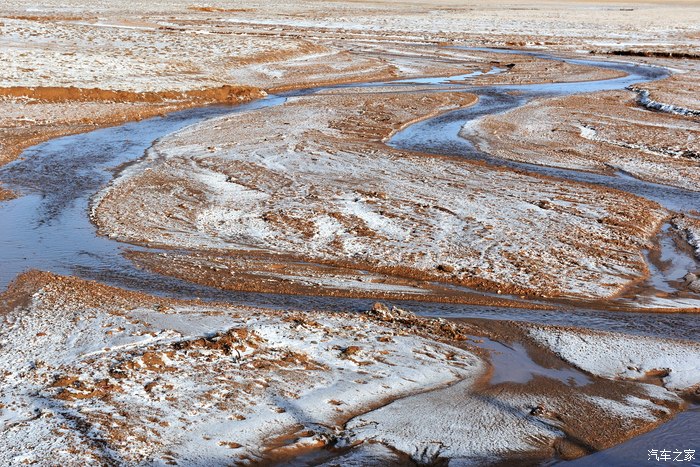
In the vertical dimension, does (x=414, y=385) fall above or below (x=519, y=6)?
below

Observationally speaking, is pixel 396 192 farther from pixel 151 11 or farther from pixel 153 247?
pixel 151 11

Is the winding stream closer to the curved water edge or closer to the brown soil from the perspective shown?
the curved water edge

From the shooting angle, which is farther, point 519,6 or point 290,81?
point 519,6

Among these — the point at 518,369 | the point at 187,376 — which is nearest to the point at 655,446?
the point at 518,369

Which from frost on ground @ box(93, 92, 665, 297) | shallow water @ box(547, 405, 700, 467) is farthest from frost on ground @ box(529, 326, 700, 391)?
frost on ground @ box(93, 92, 665, 297)

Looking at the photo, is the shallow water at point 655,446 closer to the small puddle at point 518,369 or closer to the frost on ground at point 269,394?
the frost on ground at point 269,394

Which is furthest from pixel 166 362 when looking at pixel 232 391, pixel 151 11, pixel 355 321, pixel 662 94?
pixel 151 11
